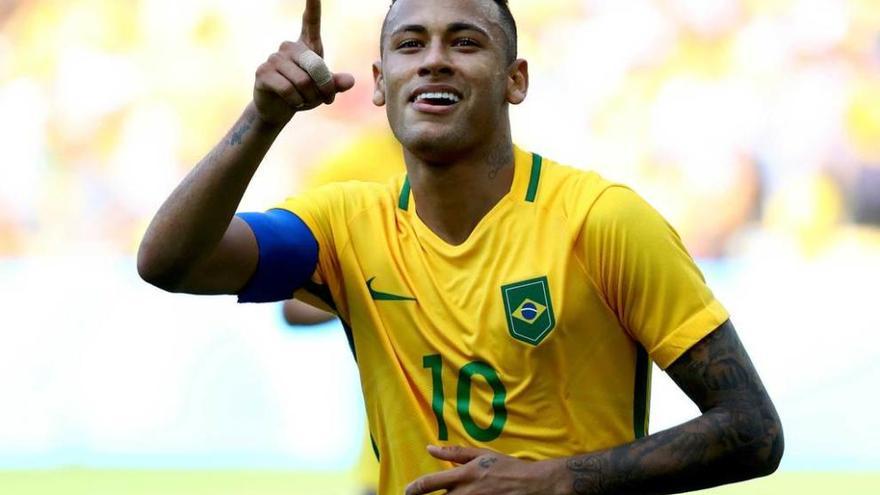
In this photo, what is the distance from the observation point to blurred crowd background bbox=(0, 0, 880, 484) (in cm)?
741

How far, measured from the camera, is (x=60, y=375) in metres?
7.69

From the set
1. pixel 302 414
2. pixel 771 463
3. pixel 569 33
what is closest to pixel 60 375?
pixel 302 414

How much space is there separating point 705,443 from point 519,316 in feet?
1.41

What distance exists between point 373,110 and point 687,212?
1.59 m

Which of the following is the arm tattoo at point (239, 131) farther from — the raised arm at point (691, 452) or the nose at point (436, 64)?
the raised arm at point (691, 452)

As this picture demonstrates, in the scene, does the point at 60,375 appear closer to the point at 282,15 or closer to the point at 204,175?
the point at 282,15

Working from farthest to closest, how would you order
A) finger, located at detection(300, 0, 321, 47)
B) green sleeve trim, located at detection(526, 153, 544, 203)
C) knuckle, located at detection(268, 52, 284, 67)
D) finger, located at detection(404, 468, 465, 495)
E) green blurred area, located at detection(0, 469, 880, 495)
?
green blurred area, located at detection(0, 469, 880, 495) → green sleeve trim, located at detection(526, 153, 544, 203) → finger, located at detection(300, 0, 321, 47) → knuckle, located at detection(268, 52, 284, 67) → finger, located at detection(404, 468, 465, 495)

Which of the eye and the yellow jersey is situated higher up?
the eye

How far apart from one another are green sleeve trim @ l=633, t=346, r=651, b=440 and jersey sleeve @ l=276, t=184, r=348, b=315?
2.04 feet

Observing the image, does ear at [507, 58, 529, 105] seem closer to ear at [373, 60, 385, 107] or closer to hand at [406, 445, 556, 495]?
ear at [373, 60, 385, 107]

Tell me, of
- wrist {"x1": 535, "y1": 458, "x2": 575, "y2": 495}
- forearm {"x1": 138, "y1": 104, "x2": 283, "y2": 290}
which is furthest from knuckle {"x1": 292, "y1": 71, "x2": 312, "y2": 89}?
wrist {"x1": 535, "y1": 458, "x2": 575, "y2": 495}

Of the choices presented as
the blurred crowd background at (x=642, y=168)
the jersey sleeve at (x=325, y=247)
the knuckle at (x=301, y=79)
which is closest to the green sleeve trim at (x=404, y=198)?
the jersey sleeve at (x=325, y=247)

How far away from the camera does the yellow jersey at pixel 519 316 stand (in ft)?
9.66

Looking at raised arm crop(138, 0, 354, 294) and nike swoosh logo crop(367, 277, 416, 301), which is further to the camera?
nike swoosh logo crop(367, 277, 416, 301)
